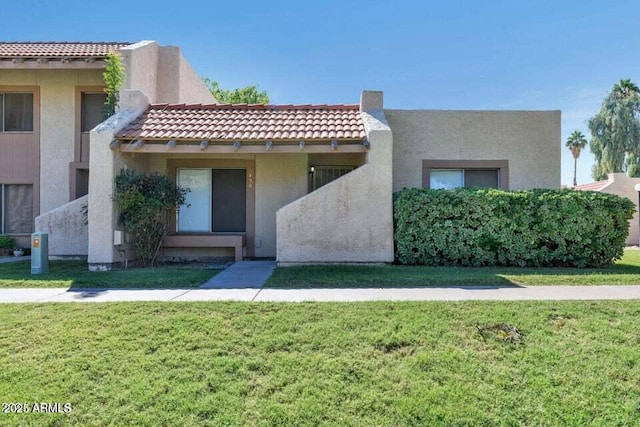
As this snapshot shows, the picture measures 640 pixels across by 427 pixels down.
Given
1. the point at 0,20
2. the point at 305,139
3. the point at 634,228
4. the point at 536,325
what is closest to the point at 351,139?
the point at 305,139

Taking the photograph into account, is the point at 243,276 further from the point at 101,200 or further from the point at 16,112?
the point at 16,112

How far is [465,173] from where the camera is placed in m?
12.8

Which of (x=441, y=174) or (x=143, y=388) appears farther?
(x=441, y=174)

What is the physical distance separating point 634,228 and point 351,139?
23340 millimetres

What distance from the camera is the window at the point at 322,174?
1297 cm

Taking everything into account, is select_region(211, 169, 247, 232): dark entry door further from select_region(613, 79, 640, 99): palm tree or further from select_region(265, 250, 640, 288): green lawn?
select_region(613, 79, 640, 99): palm tree

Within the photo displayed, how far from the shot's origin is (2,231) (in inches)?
547

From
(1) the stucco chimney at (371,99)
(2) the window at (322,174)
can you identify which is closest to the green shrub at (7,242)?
(2) the window at (322,174)

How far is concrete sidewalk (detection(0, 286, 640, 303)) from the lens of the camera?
6.74 meters

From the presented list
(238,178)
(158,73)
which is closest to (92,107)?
(158,73)

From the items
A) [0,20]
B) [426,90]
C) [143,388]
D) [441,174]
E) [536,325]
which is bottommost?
[143,388]

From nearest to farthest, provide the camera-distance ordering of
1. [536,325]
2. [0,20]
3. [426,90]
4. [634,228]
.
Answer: [536,325]
[0,20]
[426,90]
[634,228]

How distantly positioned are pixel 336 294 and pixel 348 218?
127 inches

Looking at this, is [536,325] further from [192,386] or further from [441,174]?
[441,174]
